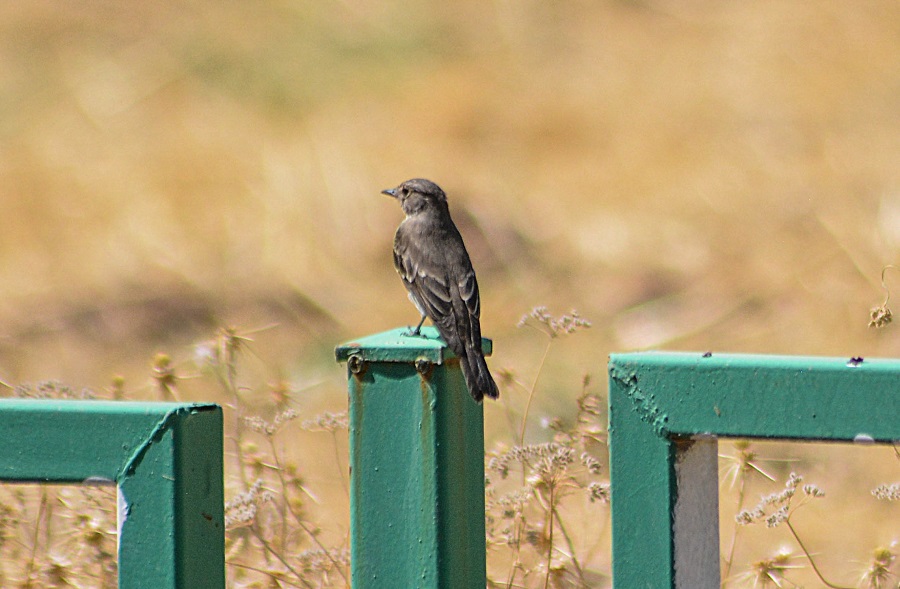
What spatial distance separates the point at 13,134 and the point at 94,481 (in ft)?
27.6

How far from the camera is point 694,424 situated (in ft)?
7.66

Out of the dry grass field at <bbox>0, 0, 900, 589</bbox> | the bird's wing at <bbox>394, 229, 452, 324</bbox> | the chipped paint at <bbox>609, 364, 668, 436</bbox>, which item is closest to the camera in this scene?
the chipped paint at <bbox>609, 364, 668, 436</bbox>

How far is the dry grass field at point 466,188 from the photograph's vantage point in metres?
7.29

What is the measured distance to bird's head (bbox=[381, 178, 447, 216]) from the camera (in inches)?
187

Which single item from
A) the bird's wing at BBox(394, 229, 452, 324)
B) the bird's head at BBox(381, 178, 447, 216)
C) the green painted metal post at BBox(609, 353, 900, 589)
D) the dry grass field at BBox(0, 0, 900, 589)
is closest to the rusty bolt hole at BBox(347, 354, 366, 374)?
the green painted metal post at BBox(609, 353, 900, 589)

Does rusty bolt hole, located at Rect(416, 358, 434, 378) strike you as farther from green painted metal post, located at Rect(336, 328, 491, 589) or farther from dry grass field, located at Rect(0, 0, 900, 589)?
dry grass field, located at Rect(0, 0, 900, 589)

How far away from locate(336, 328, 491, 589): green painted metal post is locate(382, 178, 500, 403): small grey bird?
588 millimetres

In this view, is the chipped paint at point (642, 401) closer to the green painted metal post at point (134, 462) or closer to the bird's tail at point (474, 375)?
the bird's tail at point (474, 375)

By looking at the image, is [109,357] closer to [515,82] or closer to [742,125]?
[515,82]

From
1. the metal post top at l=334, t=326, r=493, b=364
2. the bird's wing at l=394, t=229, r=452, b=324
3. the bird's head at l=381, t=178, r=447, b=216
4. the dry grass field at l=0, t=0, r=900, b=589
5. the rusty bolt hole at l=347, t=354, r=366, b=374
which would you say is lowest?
the rusty bolt hole at l=347, t=354, r=366, b=374

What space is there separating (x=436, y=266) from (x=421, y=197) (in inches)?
21.9

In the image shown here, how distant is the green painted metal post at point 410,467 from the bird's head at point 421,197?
2.19 m

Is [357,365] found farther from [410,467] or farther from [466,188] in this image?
[466,188]

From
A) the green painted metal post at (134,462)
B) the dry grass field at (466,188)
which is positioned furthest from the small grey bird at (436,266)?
the dry grass field at (466,188)
